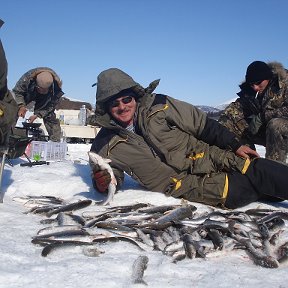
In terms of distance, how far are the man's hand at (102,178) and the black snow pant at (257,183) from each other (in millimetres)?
1616

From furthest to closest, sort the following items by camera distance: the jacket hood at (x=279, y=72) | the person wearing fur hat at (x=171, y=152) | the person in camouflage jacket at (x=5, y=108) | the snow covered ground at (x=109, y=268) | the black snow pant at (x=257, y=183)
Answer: the jacket hood at (x=279, y=72) → the person wearing fur hat at (x=171, y=152) → the black snow pant at (x=257, y=183) → the person in camouflage jacket at (x=5, y=108) → the snow covered ground at (x=109, y=268)

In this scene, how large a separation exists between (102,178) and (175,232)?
1.83 m

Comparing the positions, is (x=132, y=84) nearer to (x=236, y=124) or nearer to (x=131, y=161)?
(x=131, y=161)

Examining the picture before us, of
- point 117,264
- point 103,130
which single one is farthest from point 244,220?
point 103,130

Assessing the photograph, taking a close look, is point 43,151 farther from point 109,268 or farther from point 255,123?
point 109,268

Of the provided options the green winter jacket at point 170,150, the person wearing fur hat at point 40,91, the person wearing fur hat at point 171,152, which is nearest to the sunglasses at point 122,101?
the person wearing fur hat at point 171,152

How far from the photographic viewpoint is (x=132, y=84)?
5.26 m

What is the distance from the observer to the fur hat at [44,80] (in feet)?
29.3

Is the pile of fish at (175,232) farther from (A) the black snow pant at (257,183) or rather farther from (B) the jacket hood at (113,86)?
(B) the jacket hood at (113,86)

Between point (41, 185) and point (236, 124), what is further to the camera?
point (236, 124)

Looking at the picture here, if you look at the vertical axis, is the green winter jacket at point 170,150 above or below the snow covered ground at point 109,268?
above

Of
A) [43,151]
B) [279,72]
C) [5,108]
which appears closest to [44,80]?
[43,151]

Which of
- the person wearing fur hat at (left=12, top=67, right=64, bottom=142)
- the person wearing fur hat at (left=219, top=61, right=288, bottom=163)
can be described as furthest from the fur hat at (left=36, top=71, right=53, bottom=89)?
the person wearing fur hat at (left=219, top=61, right=288, bottom=163)

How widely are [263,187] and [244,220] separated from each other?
4.07 ft
